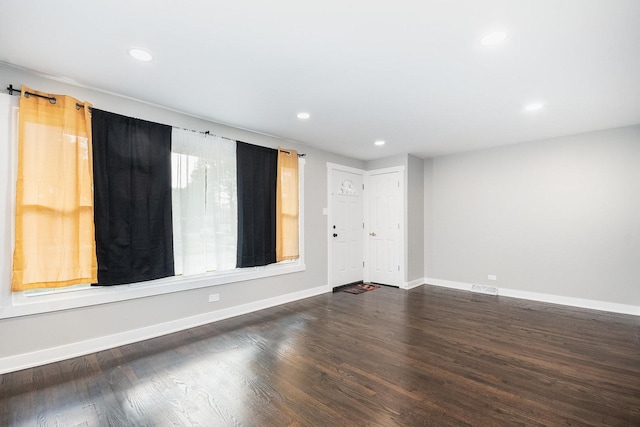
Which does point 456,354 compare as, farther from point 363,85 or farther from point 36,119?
point 36,119

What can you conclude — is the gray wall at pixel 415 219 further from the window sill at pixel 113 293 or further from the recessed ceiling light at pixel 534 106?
the window sill at pixel 113 293

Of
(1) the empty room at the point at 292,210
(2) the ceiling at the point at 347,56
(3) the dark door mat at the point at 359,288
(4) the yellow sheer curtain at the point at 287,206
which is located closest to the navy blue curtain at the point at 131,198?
(1) the empty room at the point at 292,210

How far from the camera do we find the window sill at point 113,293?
2.49 meters

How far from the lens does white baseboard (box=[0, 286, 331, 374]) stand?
2.48 meters

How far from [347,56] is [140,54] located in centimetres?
162

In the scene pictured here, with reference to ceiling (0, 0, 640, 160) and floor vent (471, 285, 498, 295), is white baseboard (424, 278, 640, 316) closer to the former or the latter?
floor vent (471, 285, 498, 295)

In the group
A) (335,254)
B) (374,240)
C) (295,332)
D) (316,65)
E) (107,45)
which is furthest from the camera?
(374,240)

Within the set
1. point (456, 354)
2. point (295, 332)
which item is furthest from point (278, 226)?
point (456, 354)

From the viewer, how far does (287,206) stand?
4.55m

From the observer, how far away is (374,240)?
5.99m

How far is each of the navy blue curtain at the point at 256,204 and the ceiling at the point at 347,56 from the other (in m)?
0.61

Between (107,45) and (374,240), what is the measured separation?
5038 mm

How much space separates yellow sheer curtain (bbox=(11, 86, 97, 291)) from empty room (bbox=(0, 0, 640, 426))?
16 millimetres

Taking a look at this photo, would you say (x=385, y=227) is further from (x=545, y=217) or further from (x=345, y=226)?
(x=545, y=217)
